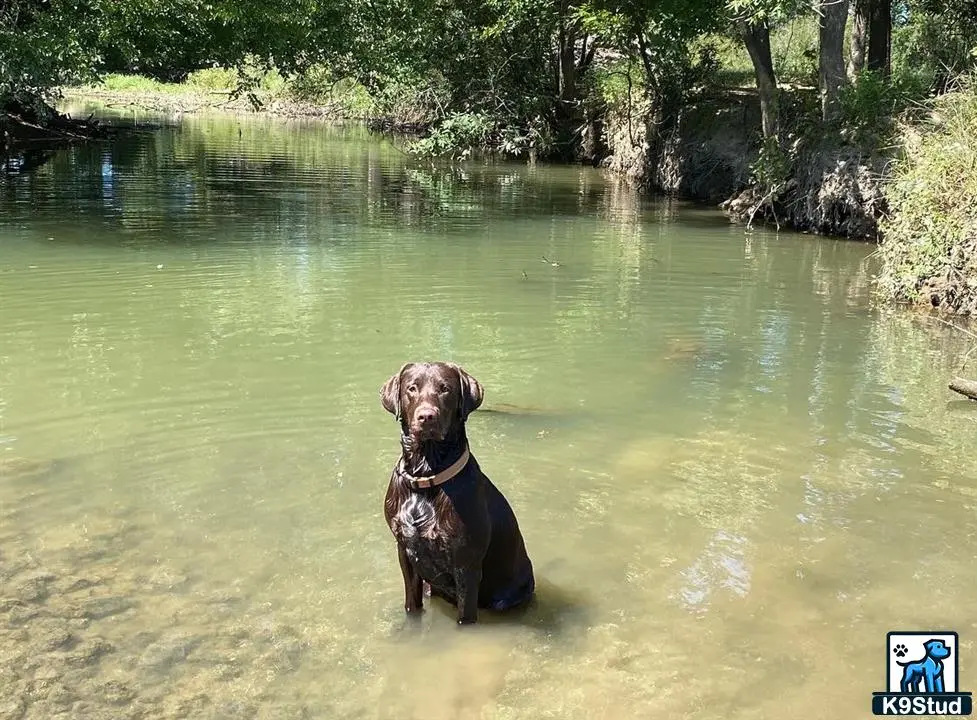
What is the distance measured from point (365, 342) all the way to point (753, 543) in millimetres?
5049

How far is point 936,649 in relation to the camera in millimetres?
4434

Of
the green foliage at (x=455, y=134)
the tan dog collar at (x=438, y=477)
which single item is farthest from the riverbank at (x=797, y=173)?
the tan dog collar at (x=438, y=477)

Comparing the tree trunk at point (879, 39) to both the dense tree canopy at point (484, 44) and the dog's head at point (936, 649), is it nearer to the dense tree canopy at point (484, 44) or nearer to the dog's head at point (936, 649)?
the dense tree canopy at point (484, 44)

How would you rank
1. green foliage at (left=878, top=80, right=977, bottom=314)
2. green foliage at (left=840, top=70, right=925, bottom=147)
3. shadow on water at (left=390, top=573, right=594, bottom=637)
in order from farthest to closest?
1. green foliage at (left=840, top=70, right=925, bottom=147)
2. green foliage at (left=878, top=80, right=977, bottom=314)
3. shadow on water at (left=390, top=573, right=594, bottom=637)

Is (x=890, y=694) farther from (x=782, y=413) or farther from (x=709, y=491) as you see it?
(x=782, y=413)

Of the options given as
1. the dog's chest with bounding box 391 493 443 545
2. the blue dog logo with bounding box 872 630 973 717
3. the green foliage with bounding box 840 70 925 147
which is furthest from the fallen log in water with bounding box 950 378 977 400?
the green foliage with bounding box 840 70 925 147

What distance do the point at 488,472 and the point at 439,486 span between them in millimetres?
2481

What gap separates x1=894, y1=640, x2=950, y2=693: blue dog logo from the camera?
13.9 ft

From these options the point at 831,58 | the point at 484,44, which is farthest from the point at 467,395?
the point at 484,44

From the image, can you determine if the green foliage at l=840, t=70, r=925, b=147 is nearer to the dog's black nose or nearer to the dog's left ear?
the dog's left ear

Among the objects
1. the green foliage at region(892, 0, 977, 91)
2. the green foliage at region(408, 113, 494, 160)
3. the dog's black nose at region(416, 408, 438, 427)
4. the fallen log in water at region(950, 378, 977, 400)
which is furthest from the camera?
the green foliage at region(408, 113, 494, 160)

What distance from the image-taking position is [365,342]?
31.4 ft

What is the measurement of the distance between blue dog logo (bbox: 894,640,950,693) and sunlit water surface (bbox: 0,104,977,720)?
0.13m

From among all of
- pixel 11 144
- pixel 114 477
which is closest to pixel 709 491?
pixel 114 477
